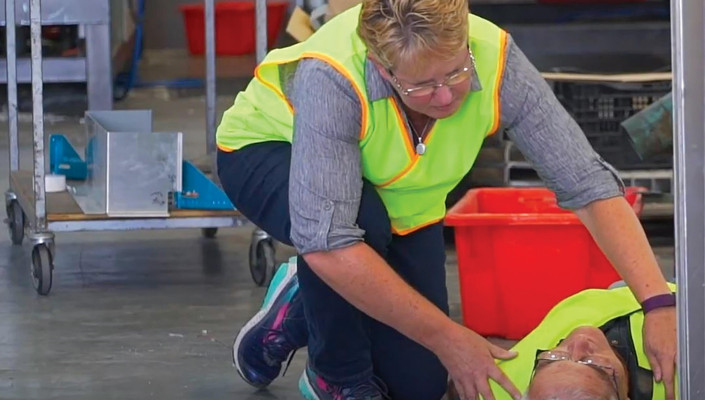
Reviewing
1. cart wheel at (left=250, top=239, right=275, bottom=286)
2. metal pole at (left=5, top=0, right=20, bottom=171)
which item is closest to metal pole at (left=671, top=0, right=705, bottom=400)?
cart wheel at (left=250, top=239, right=275, bottom=286)

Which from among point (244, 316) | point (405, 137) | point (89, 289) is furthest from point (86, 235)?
point (405, 137)

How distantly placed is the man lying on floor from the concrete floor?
2.17 ft

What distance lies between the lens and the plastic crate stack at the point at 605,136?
3916 mm

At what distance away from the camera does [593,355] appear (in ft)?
6.35

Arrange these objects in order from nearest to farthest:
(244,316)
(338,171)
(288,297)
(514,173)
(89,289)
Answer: (338,171)
(288,297)
(244,316)
(89,289)
(514,173)

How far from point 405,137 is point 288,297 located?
611 mm

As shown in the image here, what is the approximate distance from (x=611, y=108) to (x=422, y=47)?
226 centimetres

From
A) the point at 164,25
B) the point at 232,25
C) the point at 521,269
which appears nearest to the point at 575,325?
the point at 521,269

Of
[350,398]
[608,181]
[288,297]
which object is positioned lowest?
[350,398]

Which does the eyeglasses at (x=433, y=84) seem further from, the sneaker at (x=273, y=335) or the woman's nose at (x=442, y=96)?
the sneaker at (x=273, y=335)

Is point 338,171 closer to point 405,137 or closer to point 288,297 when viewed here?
point 405,137

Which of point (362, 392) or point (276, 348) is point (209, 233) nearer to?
point (276, 348)

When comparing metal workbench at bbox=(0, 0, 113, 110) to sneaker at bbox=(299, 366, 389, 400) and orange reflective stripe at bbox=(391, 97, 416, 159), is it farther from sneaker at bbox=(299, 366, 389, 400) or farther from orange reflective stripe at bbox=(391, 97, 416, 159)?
orange reflective stripe at bbox=(391, 97, 416, 159)

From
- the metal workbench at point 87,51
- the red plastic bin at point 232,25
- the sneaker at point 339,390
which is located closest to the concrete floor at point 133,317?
the sneaker at point 339,390
